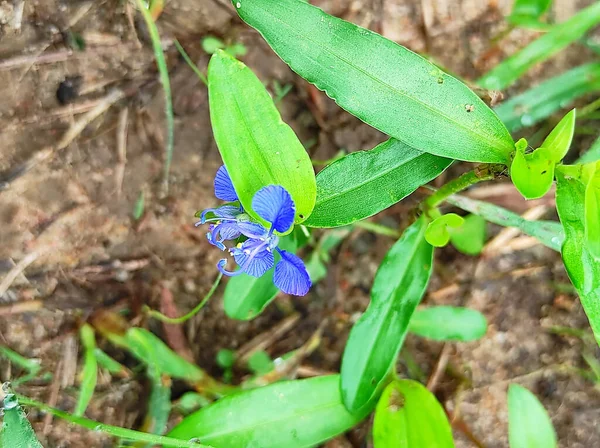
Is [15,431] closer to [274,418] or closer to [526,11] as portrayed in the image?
[274,418]

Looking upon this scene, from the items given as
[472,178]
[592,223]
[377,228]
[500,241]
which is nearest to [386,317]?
[377,228]

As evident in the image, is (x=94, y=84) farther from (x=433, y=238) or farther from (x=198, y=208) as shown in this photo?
(x=433, y=238)

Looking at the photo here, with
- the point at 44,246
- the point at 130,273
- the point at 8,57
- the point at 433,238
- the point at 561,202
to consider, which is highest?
the point at 8,57

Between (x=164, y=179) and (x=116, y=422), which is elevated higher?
(x=164, y=179)

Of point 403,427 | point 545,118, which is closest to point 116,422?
point 403,427

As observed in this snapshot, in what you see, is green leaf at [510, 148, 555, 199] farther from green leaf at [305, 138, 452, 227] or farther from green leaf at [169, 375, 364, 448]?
green leaf at [169, 375, 364, 448]

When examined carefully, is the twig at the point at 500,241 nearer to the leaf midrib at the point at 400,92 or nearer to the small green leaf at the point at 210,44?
the leaf midrib at the point at 400,92

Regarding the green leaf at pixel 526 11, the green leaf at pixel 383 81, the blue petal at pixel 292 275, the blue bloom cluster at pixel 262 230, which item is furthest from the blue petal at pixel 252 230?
the green leaf at pixel 526 11
